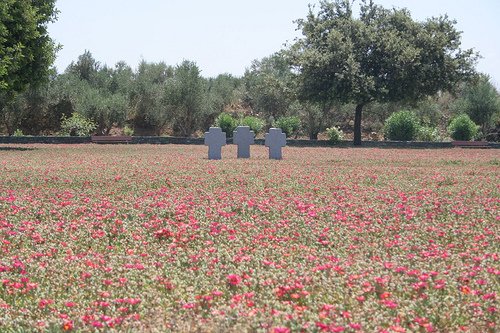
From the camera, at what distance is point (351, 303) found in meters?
6.06

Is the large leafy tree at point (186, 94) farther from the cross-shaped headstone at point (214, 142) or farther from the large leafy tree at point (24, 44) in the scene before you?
the cross-shaped headstone at point (214, 142)

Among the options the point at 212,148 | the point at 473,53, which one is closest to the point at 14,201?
the point at 212,148

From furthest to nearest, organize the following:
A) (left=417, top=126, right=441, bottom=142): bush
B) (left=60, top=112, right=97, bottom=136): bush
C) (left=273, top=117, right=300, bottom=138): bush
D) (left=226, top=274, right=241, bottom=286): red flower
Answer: (left=273, top=117, right=300, bottom=138): bush → (left=417, top=126, right=441, bottom=142): bush → (left=60, top=112, right=97, bottom=136): bush → (left=226, top=274, right=241, bottom=286): red flower

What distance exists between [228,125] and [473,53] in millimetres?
20548

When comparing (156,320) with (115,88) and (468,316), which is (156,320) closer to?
(468,316)

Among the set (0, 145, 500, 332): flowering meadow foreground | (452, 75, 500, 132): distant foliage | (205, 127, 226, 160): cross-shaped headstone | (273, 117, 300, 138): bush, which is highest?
(452, 75, 500, 132): distant foliage

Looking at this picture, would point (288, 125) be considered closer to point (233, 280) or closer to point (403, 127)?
point (403, 127)

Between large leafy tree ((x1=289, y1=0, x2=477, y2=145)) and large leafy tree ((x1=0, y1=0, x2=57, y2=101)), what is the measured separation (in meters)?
17.6

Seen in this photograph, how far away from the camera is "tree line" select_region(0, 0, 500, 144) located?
45.3 metres

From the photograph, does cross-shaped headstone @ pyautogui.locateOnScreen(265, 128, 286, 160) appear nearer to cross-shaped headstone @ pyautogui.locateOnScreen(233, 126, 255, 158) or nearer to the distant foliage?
cross-shaped headstone @ pyautogui.locateOnScreen(233, 126, 255, 158)

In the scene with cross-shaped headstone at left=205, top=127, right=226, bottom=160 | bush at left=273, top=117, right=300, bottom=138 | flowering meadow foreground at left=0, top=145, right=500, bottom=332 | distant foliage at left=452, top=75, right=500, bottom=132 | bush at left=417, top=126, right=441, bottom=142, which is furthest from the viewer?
distant foliage at left=452, top=75, right=500, bottom=132

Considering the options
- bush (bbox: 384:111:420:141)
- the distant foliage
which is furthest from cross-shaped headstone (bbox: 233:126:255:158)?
the distant foliage

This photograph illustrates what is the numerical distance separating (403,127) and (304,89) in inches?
376

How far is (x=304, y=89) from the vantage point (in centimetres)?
4625
